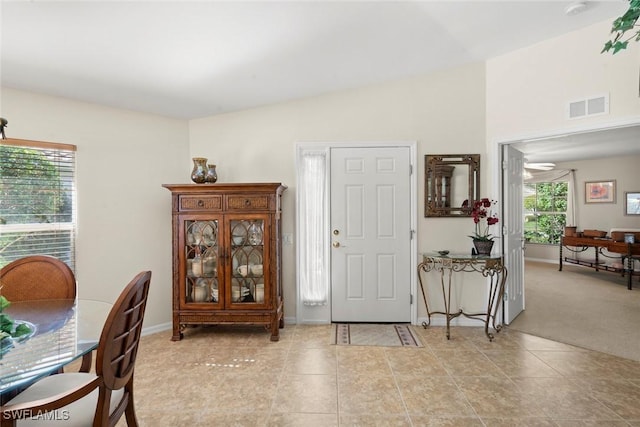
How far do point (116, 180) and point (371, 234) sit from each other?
2697 millimetres

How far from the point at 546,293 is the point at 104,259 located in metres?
5.84

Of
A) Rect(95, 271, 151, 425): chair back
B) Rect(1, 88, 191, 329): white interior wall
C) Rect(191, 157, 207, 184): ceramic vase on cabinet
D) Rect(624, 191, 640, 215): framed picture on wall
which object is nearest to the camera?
Rect(95, 271, 151, 425): chair back

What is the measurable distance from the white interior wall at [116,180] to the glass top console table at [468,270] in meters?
2.86

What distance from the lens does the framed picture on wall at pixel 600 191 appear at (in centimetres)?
657

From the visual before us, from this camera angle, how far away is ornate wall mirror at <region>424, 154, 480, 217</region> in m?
3.53

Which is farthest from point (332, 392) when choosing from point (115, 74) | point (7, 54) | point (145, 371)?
point (7, 54)

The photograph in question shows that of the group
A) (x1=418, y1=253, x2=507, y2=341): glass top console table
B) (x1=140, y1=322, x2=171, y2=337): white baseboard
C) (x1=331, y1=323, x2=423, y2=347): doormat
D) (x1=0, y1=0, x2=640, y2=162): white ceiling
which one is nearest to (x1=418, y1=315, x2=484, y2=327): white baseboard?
(x1=418, y1=253, x2=507, y2=341): glass top console table

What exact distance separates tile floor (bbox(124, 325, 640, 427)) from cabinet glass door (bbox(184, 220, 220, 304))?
1.48 feet

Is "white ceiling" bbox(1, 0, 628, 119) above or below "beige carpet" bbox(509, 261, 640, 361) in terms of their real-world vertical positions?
above

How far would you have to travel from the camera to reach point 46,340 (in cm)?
144

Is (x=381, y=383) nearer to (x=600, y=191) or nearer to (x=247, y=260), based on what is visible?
(x=247, y=260)

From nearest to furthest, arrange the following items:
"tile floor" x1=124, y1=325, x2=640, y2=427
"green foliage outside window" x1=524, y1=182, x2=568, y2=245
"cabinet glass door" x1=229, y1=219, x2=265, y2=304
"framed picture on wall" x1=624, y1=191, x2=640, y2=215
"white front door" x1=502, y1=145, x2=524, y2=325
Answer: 1. "tile floor" x1=124, y1=325, x2=640, y2=427
2. "cabinet glass door" x1=229, y1=219, x2=265, y2=304
3. "white front door" x1=502, y1=145, x2=524, y2=325
4. "framed picture on wall" x1=624, y1=191, x2=640, y2=215
5. "green foliage outside window" x1=524, y1=182, x2=568, y2=245

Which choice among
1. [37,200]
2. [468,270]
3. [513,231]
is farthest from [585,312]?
[37,200]

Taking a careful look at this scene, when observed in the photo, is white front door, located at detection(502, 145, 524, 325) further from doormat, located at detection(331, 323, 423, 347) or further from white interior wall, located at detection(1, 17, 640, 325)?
doormat, located at detection(331, 323, 423, 347)
